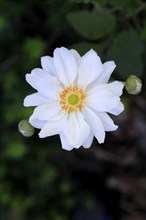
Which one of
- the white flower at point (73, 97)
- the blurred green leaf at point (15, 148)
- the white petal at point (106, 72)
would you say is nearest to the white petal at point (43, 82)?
the white flower at point (73, 97)

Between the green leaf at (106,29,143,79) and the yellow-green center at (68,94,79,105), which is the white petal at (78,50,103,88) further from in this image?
the green leaf at (106,29,143,79)

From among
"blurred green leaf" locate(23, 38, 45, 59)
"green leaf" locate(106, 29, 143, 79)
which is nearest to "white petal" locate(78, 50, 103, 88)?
"green leaf" locate(106, 29, 143, 79)

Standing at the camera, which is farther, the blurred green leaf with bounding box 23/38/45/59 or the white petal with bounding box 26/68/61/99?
the blurred green leaf with bounding box 23/38/45/59

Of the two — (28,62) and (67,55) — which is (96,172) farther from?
(67,55)

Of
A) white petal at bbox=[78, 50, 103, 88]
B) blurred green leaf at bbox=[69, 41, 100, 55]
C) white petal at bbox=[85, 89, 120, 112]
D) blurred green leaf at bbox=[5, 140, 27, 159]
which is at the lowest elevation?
blurred green leaf at bbox=[5, 140, 27, 159]

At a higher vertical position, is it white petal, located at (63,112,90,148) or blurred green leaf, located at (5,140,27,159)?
white petal, located at (63,112,90,148)

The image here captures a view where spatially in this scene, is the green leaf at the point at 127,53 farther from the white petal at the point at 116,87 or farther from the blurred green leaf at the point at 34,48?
the blurred green leaf at the point at 34,48


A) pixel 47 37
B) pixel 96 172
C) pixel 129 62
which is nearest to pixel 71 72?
pixel 129 62
